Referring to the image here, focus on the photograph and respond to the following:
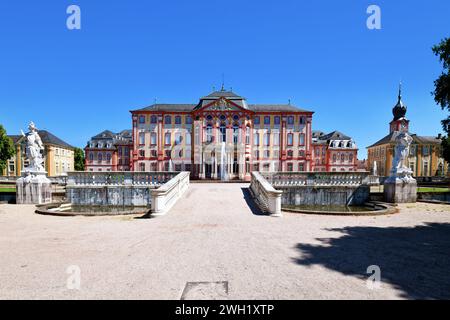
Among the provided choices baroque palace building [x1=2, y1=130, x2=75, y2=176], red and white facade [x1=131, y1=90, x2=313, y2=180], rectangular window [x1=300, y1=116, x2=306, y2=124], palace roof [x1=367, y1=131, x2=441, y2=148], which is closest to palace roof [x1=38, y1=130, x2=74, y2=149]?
baroque palace building [x1=2, y1=130, x2=75, y2=176]

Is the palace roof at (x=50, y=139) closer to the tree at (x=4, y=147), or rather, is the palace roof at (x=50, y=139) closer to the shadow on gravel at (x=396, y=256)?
the tree at (x=4, y=147)

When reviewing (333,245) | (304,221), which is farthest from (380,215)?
(333,245)

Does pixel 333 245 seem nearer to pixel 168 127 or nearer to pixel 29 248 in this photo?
pixel 29 248

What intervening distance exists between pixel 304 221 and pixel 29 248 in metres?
8.24

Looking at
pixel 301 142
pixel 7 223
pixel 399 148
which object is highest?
pixel 301 142

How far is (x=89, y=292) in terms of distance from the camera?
3346 millimetres

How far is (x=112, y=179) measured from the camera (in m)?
14.7

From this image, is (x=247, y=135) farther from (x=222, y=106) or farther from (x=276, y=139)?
(x=222, y=106)

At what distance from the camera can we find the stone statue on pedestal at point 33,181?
12.8m

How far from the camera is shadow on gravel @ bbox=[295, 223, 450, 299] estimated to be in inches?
142

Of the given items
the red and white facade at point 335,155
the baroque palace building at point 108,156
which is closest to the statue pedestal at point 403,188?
the red and white facade at point 335,155

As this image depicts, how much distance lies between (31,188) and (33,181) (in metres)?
0.43
